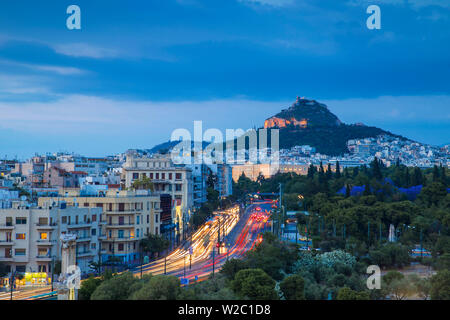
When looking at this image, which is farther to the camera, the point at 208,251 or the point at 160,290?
the point at 208,251

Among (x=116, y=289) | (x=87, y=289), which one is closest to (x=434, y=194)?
(x=87, y=289)

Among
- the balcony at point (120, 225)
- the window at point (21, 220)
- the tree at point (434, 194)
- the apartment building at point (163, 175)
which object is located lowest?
the balcony at point (120, 225)

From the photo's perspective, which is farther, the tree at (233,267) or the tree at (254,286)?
the tree at (233,267)

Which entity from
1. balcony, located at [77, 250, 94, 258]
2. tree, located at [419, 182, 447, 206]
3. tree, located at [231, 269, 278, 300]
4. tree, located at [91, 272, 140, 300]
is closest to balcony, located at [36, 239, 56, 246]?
balcony, located at [77, 250, 94, 258]

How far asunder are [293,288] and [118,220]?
1798 cm

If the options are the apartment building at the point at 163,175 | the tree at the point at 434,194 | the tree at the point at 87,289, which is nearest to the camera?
the tree at the point at 87,289

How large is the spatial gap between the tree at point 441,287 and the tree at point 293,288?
186 inches

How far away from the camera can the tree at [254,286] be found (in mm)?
21438

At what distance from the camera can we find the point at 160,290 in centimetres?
1894

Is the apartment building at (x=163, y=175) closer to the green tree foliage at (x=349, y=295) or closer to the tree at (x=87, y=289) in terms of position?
the tree at (x=87, y=289)

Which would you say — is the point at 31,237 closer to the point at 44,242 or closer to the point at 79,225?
the point at 44,242

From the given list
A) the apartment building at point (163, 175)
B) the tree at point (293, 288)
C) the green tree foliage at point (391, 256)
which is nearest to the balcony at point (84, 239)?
the tree at point (293, 288)

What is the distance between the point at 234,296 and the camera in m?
20.3
